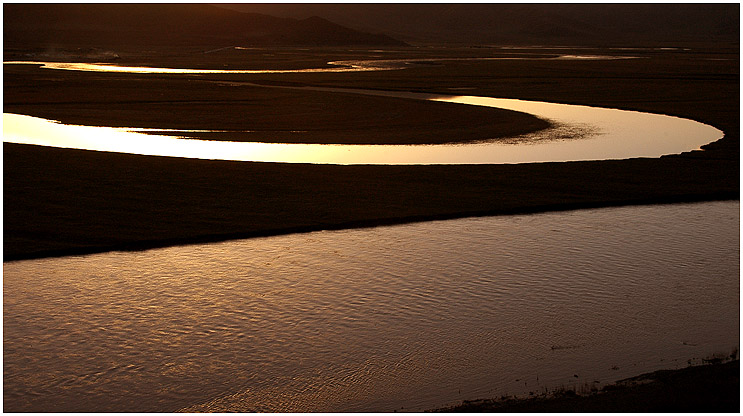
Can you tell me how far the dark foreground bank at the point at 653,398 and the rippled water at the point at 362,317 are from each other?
2.17 ft

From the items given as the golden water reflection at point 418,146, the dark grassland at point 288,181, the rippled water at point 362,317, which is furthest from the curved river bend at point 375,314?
the golden water reflection at point 418,146

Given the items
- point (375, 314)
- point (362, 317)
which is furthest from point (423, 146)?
point (362, 317)

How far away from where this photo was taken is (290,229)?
1967 cm

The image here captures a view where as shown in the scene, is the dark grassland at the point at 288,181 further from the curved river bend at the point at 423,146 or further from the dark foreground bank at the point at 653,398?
the dark foreground bank at the point at 653,398

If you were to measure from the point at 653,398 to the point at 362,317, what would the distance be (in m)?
5.00

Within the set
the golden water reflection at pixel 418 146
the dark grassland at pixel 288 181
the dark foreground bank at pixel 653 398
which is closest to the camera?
the dark foreground bank at pixel 653 398

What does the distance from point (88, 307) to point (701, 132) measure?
30.2m

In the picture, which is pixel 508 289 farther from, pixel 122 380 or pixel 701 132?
pixel 701 132

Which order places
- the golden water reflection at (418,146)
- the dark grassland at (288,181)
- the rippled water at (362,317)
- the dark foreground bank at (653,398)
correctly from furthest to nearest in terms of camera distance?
the golden water reflection at (418,146) < the dark grassland at (288,181) < the rippled water at (362,317) < the dark foreground bank at (653,398)

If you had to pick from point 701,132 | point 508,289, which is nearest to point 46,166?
point 508,289

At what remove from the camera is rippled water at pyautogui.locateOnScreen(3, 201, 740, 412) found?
1126cm

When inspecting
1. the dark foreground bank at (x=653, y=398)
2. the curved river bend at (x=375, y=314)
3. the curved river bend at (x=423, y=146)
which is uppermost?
the dark foreground bank at (x=653, y=398)

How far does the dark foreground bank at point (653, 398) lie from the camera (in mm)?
9727

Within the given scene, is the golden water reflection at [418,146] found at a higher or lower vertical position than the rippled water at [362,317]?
lower
